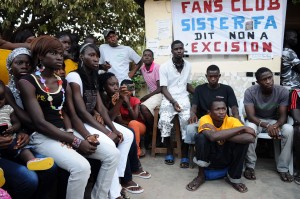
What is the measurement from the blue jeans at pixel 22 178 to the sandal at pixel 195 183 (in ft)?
5.83

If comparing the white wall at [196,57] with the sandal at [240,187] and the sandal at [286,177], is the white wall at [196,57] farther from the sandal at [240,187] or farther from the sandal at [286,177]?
the sandal at [240,187]

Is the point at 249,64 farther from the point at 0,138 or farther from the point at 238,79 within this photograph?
the point at 0,138

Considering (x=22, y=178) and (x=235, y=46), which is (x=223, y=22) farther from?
(x=22, y=178)

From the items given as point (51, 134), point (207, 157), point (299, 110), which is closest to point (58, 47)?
point (51, 134)

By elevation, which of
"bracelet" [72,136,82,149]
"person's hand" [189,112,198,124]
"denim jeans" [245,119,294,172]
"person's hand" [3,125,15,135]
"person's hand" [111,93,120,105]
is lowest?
"denim jeans" [245,119,294,172]

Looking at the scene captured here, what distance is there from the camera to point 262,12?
559cm

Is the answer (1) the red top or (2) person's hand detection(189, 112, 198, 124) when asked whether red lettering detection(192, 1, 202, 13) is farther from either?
(2) person's hand detection(189, 112, 198, 124)

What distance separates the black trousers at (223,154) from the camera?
388 centimetres

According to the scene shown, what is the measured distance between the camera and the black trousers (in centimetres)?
388

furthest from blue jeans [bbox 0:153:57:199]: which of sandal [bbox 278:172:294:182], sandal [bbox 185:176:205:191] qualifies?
sandal [bbox 278:172:294:182]

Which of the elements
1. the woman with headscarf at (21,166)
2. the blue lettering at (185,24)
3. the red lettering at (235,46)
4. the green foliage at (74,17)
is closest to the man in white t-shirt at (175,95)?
the blue lettering at (185,24)

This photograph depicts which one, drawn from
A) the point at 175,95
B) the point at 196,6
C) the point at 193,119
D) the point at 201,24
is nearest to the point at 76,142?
the point at 193,119

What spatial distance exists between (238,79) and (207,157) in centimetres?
231

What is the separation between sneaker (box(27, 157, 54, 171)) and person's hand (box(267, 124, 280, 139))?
2.80m
